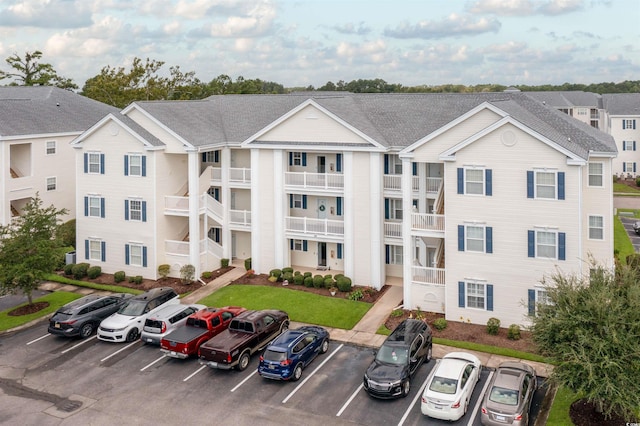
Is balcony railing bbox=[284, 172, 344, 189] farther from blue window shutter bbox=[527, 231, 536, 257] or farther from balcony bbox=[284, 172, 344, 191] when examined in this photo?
blue window shutter bbox=[527, 231, 536, 257]

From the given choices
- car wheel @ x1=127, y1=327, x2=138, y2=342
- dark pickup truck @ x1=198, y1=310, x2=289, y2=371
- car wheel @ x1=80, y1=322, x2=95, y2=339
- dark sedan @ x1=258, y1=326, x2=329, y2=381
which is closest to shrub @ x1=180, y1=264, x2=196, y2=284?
car wheel @ x1=80, y1=322, x2=95, y2=339

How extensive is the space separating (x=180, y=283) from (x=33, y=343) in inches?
406

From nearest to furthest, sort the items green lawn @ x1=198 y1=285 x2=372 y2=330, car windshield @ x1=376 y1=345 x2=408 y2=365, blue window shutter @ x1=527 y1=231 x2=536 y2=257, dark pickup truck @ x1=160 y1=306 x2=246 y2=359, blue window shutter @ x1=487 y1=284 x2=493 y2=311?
car windshield @ x1=376 y1=345 x2=408 y2=365, dark pickup truck @ x1=160 y1=306 x2=246 y2=359, blue window shutter @ x1=527 y1=231 x2=536 y2=257, blue window shutter @ x1=487 y1=284 x2=493 y2=311, green lawn @ x1=198 y1=285 x2=372 y2=330

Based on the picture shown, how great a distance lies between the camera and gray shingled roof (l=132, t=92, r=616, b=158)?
30.9 m

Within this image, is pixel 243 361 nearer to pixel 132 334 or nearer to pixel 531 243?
pixel 132 334

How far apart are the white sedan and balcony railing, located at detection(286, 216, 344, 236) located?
1588cm

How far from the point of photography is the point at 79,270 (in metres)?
37.5

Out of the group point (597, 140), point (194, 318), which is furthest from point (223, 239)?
point (597, 140)

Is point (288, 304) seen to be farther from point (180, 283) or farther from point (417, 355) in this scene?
point (417, 355)

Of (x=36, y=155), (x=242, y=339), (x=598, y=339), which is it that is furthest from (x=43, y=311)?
(x=598, y=339)

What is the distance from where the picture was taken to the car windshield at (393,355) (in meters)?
21.3

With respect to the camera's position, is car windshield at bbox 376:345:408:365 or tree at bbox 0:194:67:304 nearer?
car windshield at bbox 376:345:408:365

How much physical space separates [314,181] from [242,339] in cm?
1463

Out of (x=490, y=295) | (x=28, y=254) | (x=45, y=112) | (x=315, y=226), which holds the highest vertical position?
(x=45, y=112)
